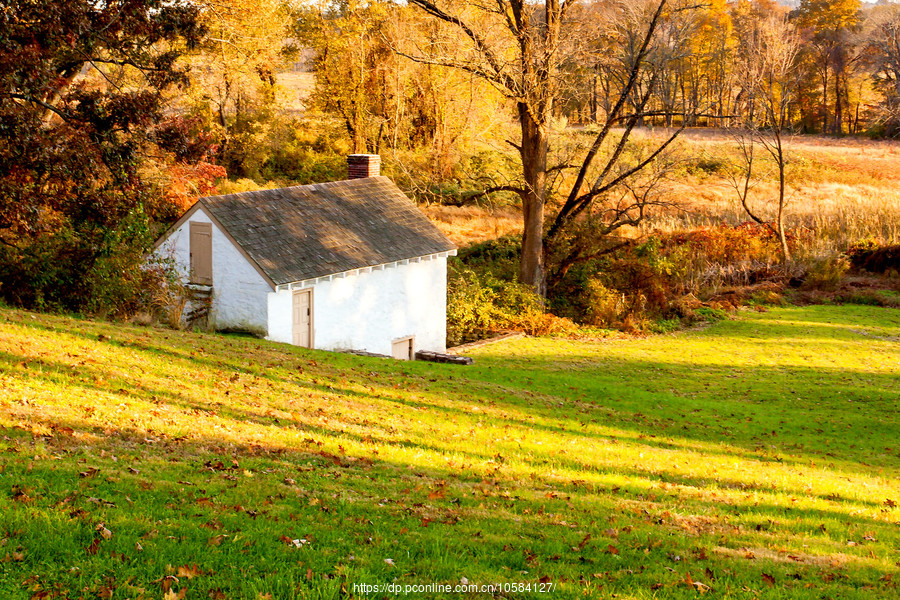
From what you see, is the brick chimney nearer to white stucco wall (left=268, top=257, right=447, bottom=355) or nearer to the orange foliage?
white stucco wall (left=268, top=257, right=447, bottom=355)

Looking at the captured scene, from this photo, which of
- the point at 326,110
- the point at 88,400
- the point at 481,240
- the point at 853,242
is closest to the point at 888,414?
the point at 88,400

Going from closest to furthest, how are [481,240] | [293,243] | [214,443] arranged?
[214,443], [293,243], [481,240]

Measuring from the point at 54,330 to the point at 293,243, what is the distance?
31.7 ft

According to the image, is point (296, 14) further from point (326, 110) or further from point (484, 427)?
point (484, 427)

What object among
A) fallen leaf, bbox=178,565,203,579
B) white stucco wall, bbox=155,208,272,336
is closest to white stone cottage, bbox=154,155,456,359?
white stucco wall, bbox=155,208,272,336

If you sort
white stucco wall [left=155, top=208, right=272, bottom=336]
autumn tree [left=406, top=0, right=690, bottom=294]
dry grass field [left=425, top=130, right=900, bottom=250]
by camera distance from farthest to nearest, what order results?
dry grass field [left=425, top=130, right=900, bottom=250]
autumn tree [left=406, top=0, right=690, bottom=294]
white stucco wall [left=155, top=208, right=272, bottom=336]

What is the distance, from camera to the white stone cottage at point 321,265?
878 inches

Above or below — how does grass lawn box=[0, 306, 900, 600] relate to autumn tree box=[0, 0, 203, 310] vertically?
below

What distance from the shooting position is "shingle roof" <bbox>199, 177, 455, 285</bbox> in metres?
22.6

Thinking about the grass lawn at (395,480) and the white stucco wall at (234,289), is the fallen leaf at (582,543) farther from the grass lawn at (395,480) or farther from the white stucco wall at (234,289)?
the white stucco wall at (234,289)

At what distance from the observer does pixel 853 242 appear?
128 ft

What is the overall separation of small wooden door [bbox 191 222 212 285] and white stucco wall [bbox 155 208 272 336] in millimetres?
170

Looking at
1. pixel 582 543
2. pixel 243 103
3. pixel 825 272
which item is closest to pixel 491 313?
pixel 825 272

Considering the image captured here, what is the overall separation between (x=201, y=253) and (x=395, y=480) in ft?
50.6
